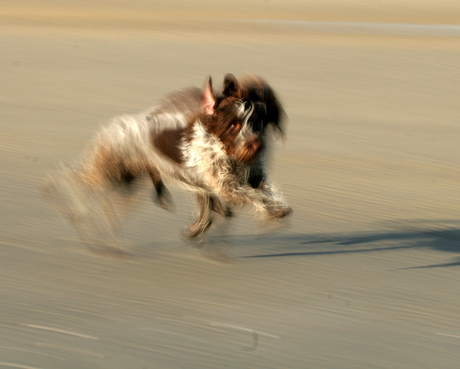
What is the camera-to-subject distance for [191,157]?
200 inches

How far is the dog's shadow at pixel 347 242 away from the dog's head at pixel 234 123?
1.26m

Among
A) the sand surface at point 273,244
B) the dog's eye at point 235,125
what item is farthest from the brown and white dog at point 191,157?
the sand surface at point 273,244

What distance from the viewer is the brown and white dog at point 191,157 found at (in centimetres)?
483

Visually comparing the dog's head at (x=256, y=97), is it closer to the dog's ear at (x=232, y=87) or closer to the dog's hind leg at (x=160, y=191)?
the dog's ear at (x=232, y=87)

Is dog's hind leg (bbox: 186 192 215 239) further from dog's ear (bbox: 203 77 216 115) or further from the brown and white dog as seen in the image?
dog's ear (bbox: 203 77 216 115)

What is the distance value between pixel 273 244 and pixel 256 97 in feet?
5.25

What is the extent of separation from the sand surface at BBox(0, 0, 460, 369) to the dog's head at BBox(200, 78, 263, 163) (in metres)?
0.92

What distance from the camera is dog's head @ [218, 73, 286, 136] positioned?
15.7 ft

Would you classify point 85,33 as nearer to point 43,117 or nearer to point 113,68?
point 113,68

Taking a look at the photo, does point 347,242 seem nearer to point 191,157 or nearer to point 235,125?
point 191,157

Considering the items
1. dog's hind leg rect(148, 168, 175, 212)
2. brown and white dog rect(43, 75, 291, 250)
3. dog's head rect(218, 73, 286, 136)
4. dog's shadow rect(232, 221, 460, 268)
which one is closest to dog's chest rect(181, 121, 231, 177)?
brown and white dog rect(43, 75, 291, 250)

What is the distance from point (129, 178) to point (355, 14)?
1889 centimetres

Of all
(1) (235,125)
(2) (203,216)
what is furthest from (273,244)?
(1) (235,125)

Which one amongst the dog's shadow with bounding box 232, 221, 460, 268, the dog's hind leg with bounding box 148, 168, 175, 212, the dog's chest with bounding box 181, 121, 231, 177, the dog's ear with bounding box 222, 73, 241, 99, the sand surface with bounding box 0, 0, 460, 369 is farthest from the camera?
the dog's shadow with bounding box 232, 221, 460, 268
